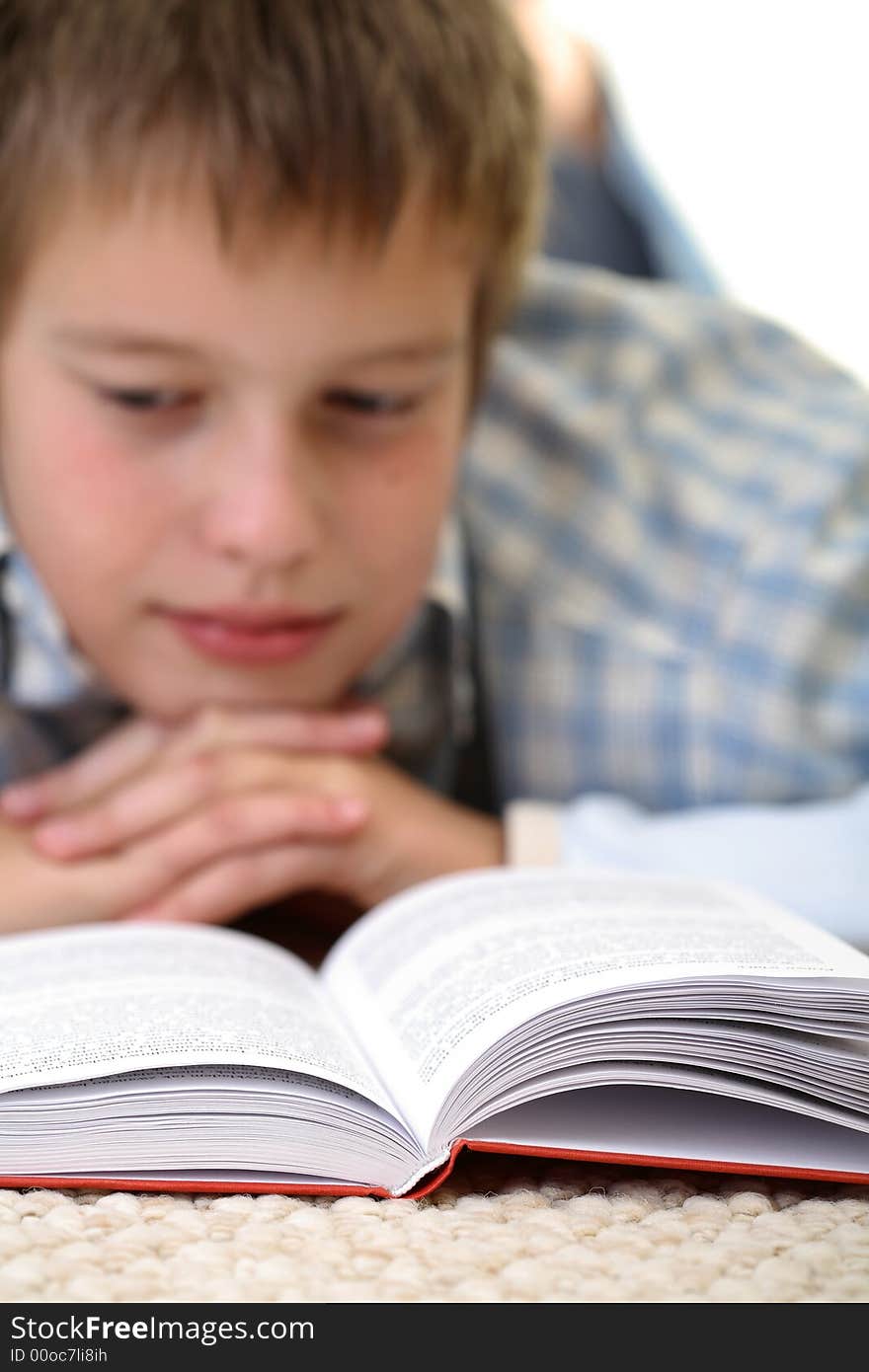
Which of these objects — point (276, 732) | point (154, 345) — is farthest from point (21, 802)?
point (154, 345)

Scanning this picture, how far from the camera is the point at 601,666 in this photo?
103 cm

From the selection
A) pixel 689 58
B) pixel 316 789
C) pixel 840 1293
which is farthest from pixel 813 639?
pixel 689 58

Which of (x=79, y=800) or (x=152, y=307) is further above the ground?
(x=152, y=307)

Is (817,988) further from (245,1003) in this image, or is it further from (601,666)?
(601,666)

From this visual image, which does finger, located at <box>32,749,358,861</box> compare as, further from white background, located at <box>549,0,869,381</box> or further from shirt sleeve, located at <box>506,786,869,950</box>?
white background, located at <box>549,0,869,381</box>

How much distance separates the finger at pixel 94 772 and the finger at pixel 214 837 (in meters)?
0.10

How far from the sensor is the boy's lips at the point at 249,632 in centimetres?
86

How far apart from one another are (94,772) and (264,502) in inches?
9.3

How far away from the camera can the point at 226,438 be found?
774 millimetres

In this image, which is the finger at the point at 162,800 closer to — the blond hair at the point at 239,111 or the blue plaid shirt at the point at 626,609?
the blue plaid shirt at the point at 626,609

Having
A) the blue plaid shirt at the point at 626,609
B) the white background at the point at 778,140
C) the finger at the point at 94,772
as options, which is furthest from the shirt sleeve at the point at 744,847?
the white background at the point at 778,140
